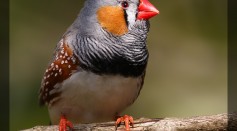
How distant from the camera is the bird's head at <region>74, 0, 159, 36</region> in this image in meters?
5.28

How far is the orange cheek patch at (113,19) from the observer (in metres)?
5.27

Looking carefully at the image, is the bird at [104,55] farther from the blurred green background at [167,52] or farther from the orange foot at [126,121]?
the blurred green background at [167,52]

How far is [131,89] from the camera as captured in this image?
5.39 meters

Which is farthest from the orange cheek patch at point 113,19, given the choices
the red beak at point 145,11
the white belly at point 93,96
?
the white belly at point 93,96

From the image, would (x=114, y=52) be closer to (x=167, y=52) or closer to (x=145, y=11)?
(x=145, y=11)

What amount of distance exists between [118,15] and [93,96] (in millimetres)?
609

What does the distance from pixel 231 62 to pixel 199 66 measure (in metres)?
0.39

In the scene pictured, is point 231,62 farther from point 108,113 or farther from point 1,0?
point 1,0

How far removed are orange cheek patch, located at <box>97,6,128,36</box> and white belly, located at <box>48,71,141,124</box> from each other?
1.10 feet

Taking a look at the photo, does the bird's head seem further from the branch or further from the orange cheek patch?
the branch

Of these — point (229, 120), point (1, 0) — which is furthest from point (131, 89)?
point (1, 0)

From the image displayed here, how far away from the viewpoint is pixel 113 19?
5.27 meters

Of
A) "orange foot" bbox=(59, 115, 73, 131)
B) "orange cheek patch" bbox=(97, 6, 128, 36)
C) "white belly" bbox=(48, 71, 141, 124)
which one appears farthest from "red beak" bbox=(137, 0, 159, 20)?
"orange foot" bbox=(59, 115, 73, 131)

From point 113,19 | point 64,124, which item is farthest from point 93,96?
point 113,19
